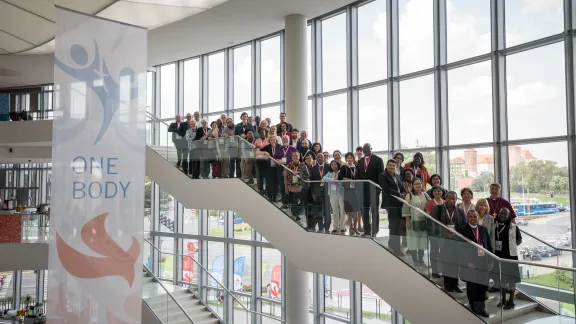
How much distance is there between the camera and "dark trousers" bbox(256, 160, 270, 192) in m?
10.6

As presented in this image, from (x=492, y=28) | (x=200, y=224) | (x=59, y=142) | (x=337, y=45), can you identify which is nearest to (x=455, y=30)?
(x=492, y=28)

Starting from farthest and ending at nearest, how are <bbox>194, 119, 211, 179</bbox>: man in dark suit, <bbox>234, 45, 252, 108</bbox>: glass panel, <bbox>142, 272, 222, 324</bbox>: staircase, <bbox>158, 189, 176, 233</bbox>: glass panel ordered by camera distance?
<bbox>158, 189, 176, 233</bbox>: glass panel → <bbox>234, 45, 252, 108</bbox>: glass panel → <bbox>142, 272, 222, 324</bbox>: staircase → <bbox>194, 119, 211, 179</bbox>: man in dark suit

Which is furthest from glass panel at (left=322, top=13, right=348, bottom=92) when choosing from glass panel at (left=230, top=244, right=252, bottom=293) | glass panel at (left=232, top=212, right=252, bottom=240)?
glass panel at (left=230, top=244, right=252, bottom=293)

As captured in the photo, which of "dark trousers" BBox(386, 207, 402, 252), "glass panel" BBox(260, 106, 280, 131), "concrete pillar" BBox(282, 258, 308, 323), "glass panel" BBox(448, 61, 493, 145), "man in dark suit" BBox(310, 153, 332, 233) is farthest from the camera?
"glass panel" BBox(260, 106, 280, 131)

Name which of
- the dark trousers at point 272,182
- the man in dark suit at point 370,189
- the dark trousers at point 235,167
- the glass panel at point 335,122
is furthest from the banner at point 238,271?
the man in dark suit at point 370,189

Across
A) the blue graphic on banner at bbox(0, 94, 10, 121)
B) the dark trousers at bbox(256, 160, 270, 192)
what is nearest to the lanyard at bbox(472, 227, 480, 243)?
the dark trousers at bbox(256, 160, 270, 192)

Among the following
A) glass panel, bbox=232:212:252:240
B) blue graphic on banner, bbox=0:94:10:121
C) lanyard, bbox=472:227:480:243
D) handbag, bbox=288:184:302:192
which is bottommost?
glass panel, bbox=232:212:252:240

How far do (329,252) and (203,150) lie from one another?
173 inches

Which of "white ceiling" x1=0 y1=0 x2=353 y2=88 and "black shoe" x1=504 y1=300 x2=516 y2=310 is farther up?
"white ceiling" x1=0 y1=0 x2=353 y2=88

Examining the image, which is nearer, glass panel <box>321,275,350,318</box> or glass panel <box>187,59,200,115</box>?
glass panel <box>321,275,350,318</box>

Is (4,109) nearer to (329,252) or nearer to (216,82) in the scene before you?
(216,82)

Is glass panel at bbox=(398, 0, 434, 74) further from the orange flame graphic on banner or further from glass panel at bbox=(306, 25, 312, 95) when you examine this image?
the orange flame graphic on banner

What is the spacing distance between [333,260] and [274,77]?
29.1 feet

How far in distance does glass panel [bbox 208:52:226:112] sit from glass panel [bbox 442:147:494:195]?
947cm
